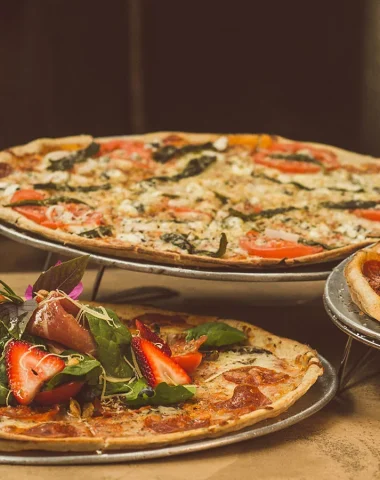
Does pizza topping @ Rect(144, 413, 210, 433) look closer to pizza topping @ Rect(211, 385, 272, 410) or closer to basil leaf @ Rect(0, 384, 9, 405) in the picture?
pizza topping @ Rect(211, 385, 272, 410)

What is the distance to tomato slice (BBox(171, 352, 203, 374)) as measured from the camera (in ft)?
11.8

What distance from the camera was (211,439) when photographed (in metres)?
3.24

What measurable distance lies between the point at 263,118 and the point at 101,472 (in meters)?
5.12

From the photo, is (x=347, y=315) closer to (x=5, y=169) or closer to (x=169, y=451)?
(x=169, y=451)

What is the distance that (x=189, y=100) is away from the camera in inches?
316

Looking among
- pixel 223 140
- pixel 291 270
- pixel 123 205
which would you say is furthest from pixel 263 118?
pixel 291 270

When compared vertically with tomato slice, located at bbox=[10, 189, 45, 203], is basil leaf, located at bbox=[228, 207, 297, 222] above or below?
below

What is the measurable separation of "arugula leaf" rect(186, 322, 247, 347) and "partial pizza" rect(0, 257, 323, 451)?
0.11 metres

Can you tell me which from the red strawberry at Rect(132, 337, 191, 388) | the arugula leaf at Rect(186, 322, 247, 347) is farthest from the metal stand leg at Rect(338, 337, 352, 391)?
the red strawberry at Rect(132, 337, 191, 388)

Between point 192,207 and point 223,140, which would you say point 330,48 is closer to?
point 223,140

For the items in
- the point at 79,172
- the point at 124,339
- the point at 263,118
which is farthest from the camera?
the point at 263,118

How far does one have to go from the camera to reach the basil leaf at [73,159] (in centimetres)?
552

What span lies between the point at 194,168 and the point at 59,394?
2513 mm

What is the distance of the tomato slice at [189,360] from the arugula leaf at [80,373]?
359 mm
